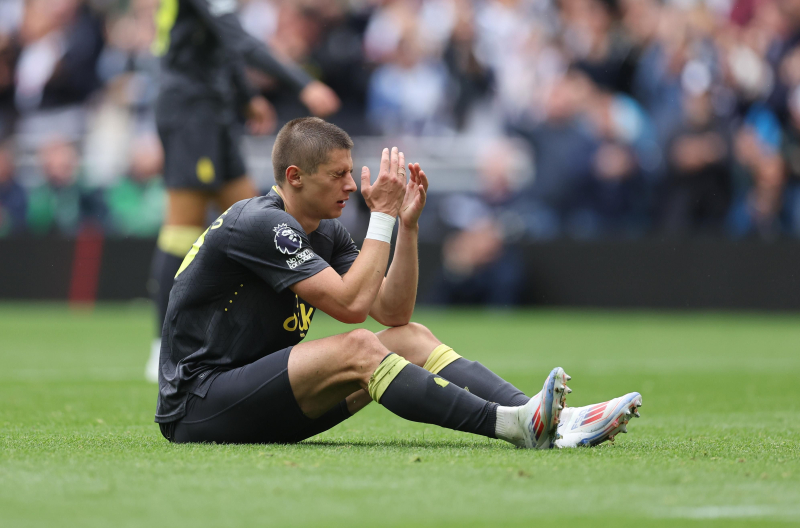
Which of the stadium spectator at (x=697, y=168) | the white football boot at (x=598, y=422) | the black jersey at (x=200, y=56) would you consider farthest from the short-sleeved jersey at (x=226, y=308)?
the stadium spectator at (x=697, y=168)

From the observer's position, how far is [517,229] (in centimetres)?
1460

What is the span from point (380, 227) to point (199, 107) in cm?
359

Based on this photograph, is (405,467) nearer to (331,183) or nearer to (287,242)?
(287,242)

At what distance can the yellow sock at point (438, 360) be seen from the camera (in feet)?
14.5

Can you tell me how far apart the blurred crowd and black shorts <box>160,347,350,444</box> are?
10007 millimetres

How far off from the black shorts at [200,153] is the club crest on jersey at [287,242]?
Result: 11.0 ft

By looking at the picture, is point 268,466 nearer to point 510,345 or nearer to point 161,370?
point 161,370

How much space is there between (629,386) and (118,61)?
41.0 feet

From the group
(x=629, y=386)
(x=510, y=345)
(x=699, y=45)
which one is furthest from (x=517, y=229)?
(x=629, y=386)

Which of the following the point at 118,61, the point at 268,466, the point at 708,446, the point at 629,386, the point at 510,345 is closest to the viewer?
the point at 268,466

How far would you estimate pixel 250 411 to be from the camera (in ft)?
13.9

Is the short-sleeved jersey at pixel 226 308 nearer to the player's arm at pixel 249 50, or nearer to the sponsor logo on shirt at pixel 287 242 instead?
the sponsor logo on shirt at pixel 287 242

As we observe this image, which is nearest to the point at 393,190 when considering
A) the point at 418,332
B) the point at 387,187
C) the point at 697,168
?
the point at 387,187

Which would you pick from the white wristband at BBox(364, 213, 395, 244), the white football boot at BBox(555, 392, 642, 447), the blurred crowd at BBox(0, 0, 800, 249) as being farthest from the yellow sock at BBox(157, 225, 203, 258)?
the blurred crowd at BBox(0, 0, 800, 249)
